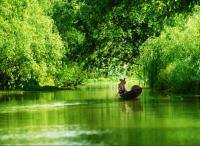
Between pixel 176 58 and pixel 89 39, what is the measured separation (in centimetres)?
1944

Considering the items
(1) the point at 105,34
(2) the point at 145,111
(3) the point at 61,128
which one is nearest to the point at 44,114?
(2) the point at 145,111

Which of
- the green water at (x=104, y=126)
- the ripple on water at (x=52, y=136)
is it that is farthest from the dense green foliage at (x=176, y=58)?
the ripple on water at (x=52, y=136)

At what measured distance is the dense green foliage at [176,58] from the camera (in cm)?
3784

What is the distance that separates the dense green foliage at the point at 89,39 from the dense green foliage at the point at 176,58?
0.07 m

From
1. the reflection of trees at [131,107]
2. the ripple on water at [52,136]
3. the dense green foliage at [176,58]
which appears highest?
the dense green foliage at [176,58]

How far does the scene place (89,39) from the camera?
60562 millimetres

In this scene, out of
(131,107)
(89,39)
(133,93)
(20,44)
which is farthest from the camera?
(89,39)

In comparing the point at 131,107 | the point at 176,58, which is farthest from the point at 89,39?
the point at 131,107

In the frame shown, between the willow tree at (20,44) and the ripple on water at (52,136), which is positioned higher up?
the willow tree at (20,44)

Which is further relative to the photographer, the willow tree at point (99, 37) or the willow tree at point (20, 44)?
the willow tree at point (99, 37)

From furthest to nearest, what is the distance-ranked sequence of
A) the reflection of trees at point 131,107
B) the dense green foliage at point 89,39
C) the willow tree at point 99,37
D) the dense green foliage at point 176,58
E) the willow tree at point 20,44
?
the willow tree at point 99,37 < the willow tree at point 20,44 < the dense green foliage at point 176,58 < the reflection of trees at point 131,107 < the dense green foliage at point 89,39

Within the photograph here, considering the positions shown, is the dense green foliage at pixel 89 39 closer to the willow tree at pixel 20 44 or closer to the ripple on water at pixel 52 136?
the willow tree at pixel 20 44

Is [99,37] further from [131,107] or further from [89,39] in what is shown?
[131,107]

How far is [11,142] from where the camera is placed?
682 inches
